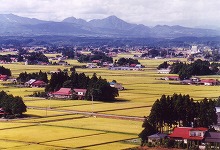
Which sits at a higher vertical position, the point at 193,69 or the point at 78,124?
the point at 193,69

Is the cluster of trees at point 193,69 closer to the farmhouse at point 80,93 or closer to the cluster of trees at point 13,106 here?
the farmhouse at point 80,93

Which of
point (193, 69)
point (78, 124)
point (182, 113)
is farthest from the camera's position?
point (193, 69)

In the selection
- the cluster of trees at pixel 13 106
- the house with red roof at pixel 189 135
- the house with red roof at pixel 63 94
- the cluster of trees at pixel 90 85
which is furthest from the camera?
the house with red roof at pixel 63 94

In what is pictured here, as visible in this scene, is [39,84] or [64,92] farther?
[39,84]

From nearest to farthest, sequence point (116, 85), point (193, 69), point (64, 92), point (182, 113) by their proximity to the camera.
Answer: point (182, 113)
point (64, 92)
point (116, 85)
point (193, 69)

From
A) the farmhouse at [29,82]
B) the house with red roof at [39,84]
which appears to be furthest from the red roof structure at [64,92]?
the farmhouse at [29,82]

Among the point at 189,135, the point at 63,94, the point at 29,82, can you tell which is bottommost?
the point at 189,135

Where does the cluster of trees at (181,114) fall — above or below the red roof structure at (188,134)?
above

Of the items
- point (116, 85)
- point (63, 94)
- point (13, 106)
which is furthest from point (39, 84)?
point (13, 106)

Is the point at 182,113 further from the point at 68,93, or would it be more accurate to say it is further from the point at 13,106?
the point at 68,93

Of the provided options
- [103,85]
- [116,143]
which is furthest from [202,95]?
[116,143]
